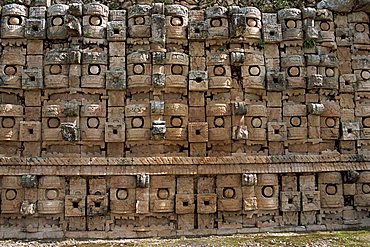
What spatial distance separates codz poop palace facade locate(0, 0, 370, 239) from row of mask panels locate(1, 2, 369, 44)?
0.12ft

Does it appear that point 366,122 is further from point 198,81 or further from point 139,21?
point 139,21

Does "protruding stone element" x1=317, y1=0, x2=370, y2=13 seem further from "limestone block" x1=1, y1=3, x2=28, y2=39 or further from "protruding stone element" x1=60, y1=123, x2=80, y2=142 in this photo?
"limestone block" x1=1, y1=3, x2=28, y2=39

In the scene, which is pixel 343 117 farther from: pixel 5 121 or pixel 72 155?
pixel 5 121

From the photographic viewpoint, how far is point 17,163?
44.1 feet

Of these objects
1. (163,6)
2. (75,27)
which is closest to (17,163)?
(75,27)

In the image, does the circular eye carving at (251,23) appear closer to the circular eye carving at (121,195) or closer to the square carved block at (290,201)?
the square carved block at (290,201)

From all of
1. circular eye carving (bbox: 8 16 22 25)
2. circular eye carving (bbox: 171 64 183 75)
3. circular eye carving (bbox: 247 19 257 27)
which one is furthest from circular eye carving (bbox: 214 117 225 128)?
circular eye carving (bbox: 8 16 22 25)

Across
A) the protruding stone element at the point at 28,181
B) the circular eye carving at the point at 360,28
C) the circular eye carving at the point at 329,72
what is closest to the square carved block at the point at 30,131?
the protruding stone element at the point at 28,181

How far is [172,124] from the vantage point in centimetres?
1391

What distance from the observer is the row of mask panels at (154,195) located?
13328 mm

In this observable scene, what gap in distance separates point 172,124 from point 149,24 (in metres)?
3.45

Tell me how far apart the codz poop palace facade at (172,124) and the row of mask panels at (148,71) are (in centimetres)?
5

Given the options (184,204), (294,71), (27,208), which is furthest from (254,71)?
(27,208)

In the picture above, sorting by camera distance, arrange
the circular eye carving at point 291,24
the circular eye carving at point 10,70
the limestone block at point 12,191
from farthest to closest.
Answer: the circular eye carving at point 291,24, the circular eye carving at point 10,70, the limestone block at point 12,191
